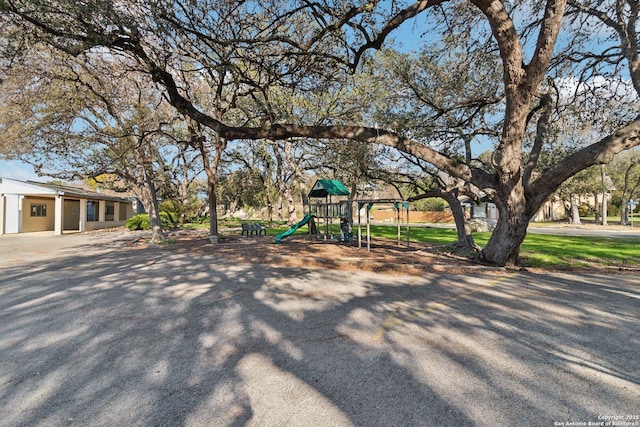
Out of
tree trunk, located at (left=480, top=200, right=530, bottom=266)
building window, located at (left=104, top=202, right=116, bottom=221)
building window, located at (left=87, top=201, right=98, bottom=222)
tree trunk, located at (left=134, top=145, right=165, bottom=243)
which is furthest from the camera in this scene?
building window, located at (left=104, top=202, right=116, bottom=221)

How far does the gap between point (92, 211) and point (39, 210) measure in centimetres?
375

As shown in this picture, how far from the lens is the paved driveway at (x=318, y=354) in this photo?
2.34m

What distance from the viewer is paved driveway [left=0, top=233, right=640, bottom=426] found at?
2338 millimetres

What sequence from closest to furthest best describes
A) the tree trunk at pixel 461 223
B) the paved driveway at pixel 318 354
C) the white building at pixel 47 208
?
the paved driveway at pixel 318 354, the tree trunk at pixel 461 223, the white building at pixel 47 208

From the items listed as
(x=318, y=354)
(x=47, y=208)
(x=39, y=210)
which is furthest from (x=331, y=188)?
(x=47, y=208)

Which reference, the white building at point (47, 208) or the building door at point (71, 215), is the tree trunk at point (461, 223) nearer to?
the white building at point (47, 208)

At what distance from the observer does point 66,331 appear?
3889 mm

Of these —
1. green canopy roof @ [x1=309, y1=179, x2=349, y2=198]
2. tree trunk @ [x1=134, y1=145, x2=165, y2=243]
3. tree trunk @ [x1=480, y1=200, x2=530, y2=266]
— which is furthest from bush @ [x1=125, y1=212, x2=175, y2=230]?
tree trunk @ [x1=480, y1=200, x2=530, y2=266]

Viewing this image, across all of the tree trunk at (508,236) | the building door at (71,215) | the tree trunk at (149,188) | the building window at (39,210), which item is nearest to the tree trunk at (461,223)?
the tree trunk at (508,236)

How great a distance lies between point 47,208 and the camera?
2259cm

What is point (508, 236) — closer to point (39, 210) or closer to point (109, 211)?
point (39, 210)

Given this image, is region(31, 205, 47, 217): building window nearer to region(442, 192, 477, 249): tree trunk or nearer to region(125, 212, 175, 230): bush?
region(125, 212, 175, 230): bush

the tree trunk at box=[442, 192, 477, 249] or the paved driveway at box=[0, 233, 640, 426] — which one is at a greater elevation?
the tree trunk at box=[442, 192, 477, 249]

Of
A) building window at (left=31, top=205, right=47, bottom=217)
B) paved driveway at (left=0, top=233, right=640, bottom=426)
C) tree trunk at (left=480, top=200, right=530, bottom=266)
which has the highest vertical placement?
building window at (left=31, top=205, right=47, bottom=217)
